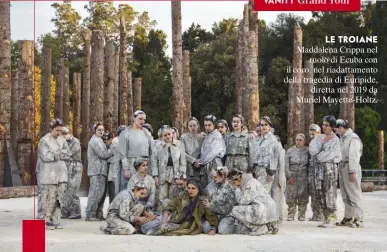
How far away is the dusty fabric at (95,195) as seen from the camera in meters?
14.9

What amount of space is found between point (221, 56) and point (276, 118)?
505 centimetres

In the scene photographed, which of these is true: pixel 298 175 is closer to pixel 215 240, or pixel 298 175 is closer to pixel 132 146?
pixel 132 146

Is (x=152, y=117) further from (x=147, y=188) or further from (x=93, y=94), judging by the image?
(x=147, y=188)

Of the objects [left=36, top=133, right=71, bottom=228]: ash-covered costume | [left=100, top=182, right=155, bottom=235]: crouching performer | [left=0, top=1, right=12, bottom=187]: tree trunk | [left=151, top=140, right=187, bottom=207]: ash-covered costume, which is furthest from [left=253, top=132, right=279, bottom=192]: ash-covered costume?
[left=0, top=1, right=12, bottom=187]: tree trunk

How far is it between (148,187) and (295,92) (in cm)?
1392

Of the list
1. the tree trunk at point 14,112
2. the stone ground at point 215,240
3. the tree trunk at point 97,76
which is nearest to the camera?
the stone ground at point 215,240

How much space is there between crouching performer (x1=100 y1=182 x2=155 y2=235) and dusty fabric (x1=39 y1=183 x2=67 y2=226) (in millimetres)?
1009

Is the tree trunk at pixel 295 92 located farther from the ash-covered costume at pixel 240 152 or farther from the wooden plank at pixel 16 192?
the ash-covered costume at pixel 240 152

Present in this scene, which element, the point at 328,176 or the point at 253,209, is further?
the point at 328,176

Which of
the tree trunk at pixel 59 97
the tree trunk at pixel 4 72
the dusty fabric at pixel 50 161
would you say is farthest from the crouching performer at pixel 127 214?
the tree trunk at pixel 59 97

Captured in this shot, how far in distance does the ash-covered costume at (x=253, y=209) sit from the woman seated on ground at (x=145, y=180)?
4.78ft

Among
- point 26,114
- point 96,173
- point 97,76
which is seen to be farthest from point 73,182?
point 97,76

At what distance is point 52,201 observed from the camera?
43.1ft

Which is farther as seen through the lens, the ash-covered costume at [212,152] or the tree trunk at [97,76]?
the tree trunk at [97,76]
